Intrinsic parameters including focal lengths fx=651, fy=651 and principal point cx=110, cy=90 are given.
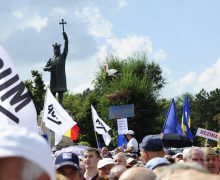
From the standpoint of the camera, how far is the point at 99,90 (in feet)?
243

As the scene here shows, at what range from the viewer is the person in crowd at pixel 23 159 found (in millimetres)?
1207

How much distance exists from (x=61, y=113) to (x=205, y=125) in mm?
79876

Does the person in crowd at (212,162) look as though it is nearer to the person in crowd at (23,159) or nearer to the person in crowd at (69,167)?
the person in crowd at (69,167)

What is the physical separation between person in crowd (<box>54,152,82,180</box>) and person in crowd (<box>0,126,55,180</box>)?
399cm

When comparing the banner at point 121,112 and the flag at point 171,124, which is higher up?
the banner at point 121,112

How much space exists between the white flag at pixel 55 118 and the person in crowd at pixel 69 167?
288 inches

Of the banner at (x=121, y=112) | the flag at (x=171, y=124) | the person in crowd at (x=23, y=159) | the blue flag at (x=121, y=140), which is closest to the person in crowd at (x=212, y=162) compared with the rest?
the person in crowd at (x=23, y=159)

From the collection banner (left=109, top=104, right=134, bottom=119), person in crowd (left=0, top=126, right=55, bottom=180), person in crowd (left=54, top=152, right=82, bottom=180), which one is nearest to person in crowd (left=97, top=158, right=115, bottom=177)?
person in crowd (left=54, top=152, right=82, bottom=180)

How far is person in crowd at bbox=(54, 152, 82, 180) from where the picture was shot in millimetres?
5270

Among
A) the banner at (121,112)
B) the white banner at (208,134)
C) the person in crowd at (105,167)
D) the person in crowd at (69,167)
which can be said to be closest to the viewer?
the person in crowd at (69,167)

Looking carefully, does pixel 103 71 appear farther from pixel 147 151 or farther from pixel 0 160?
pixel 0 160

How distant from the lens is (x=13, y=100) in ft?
20.0

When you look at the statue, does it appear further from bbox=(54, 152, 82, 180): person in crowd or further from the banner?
bbox=(54, 152, 82, 180): person in crowd

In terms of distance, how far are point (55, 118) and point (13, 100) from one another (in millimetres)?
7003
